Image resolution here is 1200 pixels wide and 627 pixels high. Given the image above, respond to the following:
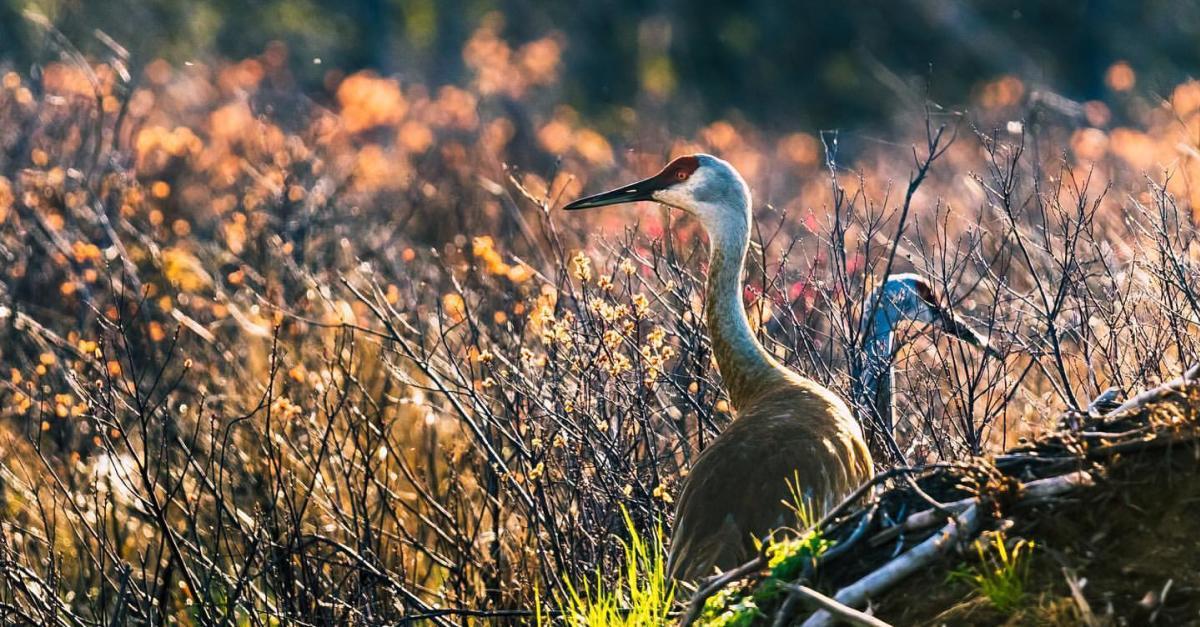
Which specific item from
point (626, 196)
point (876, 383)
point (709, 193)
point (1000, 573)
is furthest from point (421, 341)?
point (1000, 573)

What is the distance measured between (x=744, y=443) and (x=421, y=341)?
6.08 feet

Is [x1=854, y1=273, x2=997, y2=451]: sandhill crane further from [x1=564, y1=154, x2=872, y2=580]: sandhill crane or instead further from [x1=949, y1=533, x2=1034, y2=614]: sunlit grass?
[x1=949, y1=533, x2=1034, y2=614]: sunlit grass

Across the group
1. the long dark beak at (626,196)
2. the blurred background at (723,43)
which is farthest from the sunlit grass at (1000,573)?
the blurred background at (723,43)

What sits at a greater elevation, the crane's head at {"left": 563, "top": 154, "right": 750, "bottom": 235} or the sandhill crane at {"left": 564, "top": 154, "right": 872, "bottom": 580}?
the crane's head at {"left": 563, "top": 154, "right": 750, "bottom": 235}

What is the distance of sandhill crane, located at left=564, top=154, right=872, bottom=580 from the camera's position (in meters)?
4.64

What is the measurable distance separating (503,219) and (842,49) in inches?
578

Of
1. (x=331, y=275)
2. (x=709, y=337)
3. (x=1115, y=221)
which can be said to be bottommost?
(x=709, y=337)

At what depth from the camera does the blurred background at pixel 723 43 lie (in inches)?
899

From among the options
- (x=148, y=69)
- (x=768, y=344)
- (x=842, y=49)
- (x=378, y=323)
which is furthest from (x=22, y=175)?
(x=842, y=49)

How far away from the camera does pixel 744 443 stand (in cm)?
488

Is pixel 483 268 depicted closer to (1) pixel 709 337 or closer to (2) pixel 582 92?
(1) pixel 709 337

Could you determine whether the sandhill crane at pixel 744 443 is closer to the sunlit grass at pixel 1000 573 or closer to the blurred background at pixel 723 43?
the sunlit grass at pixel 1000 573

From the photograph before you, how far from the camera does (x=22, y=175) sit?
10797 mm

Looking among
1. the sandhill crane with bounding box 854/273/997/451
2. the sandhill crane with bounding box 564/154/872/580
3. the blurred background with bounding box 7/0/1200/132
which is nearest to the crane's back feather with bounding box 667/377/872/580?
the sandhill crane with bounding box 564/154/872/580
